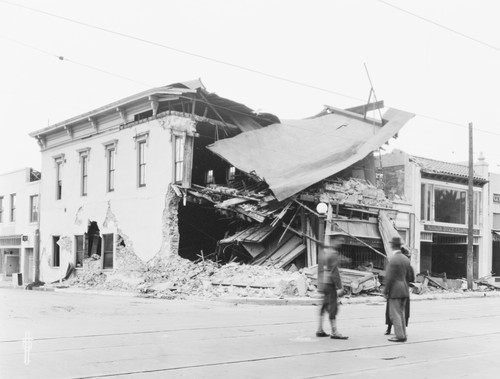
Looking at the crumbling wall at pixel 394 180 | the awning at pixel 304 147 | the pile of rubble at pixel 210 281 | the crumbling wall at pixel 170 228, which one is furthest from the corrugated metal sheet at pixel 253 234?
the crumbling wall at pixel 394 180

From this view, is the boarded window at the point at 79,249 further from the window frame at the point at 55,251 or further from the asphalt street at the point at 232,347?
the asphalt street at the point at 232,347

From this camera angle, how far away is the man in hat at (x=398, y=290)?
34.1 ft

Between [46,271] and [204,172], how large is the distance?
11805mm

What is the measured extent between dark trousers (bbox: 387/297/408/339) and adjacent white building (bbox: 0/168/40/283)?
30681mm

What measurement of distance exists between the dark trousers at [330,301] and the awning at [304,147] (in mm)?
12208

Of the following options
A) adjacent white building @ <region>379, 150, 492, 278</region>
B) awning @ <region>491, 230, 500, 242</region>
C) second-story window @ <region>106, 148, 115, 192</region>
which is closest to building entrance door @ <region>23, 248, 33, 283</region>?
second-story window @ <region>106, 148, 115, 192</region>

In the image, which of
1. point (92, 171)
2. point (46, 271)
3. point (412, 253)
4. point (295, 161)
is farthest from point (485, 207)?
point (46, 271)

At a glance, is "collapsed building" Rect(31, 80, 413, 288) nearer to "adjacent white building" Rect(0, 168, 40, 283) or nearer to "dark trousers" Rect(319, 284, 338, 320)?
"adjacent white building" Rect(0, 168, 40, 283)

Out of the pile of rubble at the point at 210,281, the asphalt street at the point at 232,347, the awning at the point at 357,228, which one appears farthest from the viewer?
the awning at the point at 357,228

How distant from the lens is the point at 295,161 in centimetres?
2602

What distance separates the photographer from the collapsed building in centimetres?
2450

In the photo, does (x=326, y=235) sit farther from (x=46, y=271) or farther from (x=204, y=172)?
(x=46, y=271)

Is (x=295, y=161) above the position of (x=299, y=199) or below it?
above

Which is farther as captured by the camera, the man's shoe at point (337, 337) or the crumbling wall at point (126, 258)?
the crumbling wall at point (126, 258)
